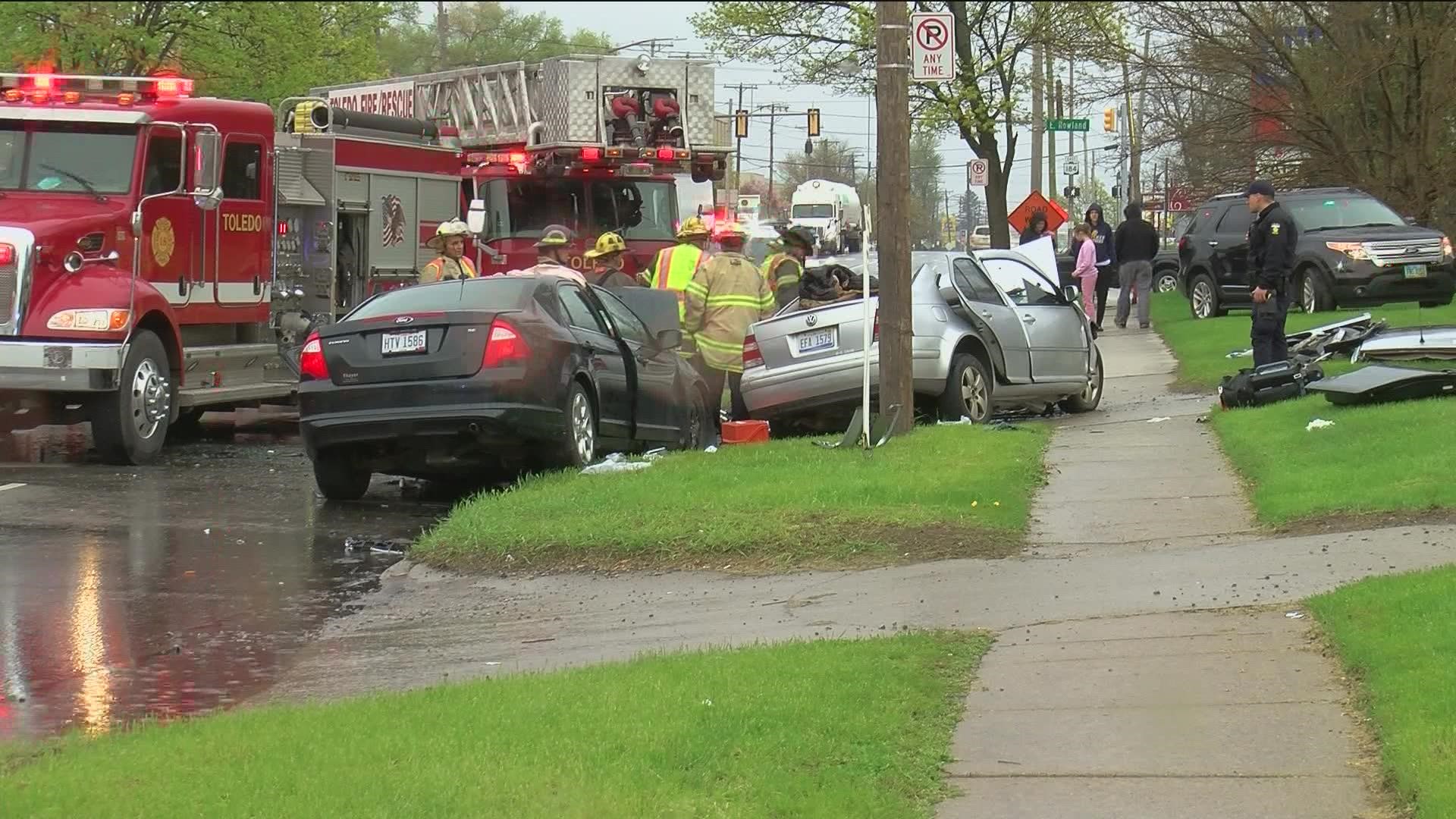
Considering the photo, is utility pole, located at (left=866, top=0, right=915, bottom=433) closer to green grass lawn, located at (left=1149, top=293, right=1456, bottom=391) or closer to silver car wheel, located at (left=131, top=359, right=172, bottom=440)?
green grass lawn, located at (left=1149, top=293, right=1456, bottom=391)

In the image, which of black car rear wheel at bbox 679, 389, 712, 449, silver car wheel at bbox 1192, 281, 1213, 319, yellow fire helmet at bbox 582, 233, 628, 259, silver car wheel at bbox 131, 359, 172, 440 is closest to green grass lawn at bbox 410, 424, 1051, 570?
black car rear wheel at bbox 679, 389, 712, 449

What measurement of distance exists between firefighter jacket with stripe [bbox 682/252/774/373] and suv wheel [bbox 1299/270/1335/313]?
10810 mm

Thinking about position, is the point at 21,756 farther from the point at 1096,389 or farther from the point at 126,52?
the point at 126,52

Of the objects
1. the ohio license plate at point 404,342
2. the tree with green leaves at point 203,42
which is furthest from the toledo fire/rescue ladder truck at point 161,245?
the tree with green leaves at point 203,42

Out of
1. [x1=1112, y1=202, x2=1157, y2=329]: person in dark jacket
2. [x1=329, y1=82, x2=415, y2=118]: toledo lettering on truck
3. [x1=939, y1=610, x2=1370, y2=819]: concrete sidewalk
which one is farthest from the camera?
[x1=1112, y1=202, x2=1157, y2=329]: person in dark jacket

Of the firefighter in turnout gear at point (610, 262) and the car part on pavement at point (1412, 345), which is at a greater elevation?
the firefighter in turnout gear at point (610, 262)

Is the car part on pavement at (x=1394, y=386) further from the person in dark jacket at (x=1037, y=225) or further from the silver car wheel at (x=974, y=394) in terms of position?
the person in dark jacket at (x=1037, y=225)

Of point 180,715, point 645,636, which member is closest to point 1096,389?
point 645,636

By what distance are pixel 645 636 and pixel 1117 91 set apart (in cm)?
2606

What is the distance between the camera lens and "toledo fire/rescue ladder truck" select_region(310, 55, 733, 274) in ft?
72.4

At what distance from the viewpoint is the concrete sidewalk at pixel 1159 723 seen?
17.6 feet

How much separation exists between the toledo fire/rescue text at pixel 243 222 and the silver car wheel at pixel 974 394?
6345 millimetres

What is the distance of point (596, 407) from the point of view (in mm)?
12625

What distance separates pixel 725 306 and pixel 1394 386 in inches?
198
